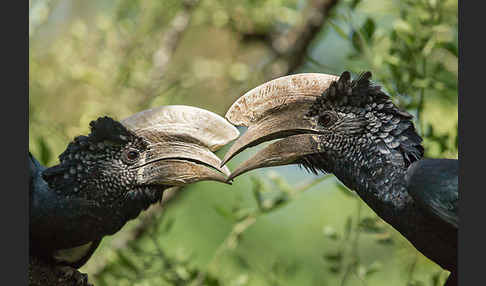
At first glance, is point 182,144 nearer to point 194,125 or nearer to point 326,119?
point 194,125

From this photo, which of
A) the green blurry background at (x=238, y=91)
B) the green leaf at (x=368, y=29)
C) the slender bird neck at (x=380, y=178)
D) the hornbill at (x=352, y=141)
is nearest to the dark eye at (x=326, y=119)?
the hornbill at (x=352, y=141)

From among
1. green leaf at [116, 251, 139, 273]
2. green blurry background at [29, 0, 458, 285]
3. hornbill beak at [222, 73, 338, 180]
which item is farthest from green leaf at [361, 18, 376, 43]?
green leaf at [116, 251, 139, 273]

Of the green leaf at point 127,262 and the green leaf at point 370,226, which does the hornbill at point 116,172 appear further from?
the green leaf at point 370,226

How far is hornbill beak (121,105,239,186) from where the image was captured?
2.17 m

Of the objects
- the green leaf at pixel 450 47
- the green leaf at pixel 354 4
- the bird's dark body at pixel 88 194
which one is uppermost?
the green leaf at pixel 354 4

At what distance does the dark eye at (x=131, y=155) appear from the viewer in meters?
2.24

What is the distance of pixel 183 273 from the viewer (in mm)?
2742

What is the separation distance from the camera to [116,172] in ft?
7.29

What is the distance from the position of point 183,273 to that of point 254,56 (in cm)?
277

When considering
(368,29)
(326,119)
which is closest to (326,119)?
(326,119)

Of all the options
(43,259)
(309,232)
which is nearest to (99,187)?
(43,259)

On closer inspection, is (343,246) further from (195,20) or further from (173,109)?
(195,20)

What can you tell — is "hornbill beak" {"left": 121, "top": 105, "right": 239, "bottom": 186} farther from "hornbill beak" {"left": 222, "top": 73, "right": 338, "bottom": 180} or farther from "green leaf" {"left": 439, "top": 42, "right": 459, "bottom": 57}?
"green leaf" {"left": 439, "top": 42, "right": 459, "bottom": 57}

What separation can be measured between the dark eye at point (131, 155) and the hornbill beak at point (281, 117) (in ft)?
1.12
